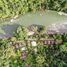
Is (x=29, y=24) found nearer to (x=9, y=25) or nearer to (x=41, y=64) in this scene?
(x=9, y=25)

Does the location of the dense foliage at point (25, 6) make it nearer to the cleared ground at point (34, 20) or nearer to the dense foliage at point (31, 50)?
the cleared ground at point (34, 20)

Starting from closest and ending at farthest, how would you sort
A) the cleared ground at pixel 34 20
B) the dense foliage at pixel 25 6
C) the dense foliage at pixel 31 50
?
the dense foliage at pixel 31 50 < the dense foliage at pixel 25 6 < the cleared ground at pixel 34 20

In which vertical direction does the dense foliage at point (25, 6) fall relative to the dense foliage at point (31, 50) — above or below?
above

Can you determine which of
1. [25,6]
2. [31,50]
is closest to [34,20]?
[25,6]

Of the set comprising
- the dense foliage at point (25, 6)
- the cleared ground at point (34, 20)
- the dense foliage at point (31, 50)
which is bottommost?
the dense foliage at point (31, 50)

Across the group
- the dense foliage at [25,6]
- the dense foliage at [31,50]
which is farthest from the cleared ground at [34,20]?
the dense foliage at [31,50]

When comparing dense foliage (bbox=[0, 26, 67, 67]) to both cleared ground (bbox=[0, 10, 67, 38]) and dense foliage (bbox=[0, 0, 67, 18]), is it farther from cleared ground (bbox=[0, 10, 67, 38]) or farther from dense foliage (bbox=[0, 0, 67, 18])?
dense foliage (bbox=[0, 0, 67, 18])

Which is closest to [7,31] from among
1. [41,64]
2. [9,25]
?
[9,25]
